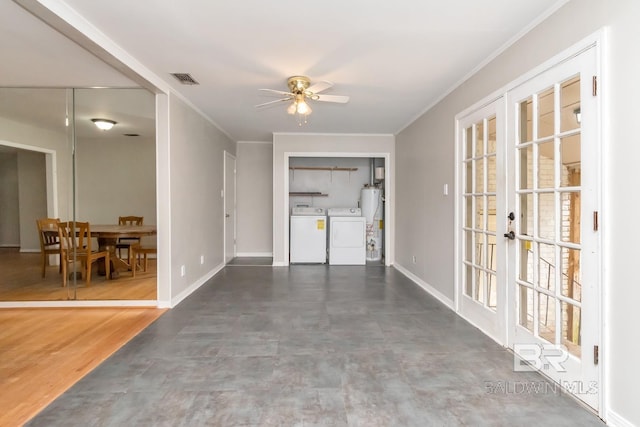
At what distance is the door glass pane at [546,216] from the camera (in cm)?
210

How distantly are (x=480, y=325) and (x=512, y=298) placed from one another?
57 cm

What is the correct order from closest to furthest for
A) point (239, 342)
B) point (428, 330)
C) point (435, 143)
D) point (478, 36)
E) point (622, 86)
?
point (622, 86)
point (478, 36)
point (239, 342)
point (428, 330)
point (435, 143)

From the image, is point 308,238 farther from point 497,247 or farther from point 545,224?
point 545,224

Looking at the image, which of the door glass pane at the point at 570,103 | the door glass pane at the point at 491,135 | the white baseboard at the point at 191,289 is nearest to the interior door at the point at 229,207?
the white baseboard at the point at 191,289

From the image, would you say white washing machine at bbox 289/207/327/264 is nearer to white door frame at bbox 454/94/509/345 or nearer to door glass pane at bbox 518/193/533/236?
white door frame at bbox 454/94/509/345

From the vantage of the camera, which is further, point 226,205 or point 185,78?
point 226,205

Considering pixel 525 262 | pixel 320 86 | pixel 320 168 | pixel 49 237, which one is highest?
pixel 320 86

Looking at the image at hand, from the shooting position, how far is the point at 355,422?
167 cm

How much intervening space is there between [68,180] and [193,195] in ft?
4.08

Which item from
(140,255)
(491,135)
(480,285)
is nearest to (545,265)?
(480,285)

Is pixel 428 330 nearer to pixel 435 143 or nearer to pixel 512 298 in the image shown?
pixel 512 298

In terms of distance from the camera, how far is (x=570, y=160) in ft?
6.33

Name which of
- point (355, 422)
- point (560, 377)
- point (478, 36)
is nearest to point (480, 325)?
point (560, 377)

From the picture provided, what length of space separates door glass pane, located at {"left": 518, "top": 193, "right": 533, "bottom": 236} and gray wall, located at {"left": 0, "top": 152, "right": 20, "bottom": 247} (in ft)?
15.2
